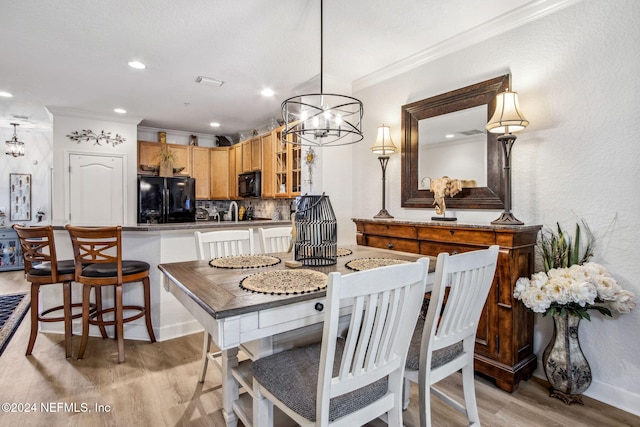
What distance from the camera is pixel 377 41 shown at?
9.14 feet

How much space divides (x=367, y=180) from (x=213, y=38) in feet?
6.46

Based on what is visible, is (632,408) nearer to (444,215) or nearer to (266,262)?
(444,215)

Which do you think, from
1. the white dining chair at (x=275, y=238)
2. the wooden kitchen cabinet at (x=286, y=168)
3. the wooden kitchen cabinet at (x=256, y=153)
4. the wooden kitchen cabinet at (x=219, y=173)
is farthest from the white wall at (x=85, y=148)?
the white dining chair at (x=275, y=238)

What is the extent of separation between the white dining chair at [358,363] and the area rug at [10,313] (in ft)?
9.37

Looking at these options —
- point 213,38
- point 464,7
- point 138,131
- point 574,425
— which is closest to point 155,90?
point 213,38

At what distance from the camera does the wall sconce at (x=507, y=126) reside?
87.4 inches

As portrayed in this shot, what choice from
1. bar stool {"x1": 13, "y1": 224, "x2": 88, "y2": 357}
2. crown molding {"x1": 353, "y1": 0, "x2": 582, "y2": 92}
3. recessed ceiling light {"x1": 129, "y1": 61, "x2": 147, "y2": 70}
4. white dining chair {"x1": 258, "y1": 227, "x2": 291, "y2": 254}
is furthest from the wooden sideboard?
recessed ceiling light {"x1": 129, "y1": 61, "x2": 147, "y2": 70}

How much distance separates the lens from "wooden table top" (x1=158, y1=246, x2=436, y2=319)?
1218 mm

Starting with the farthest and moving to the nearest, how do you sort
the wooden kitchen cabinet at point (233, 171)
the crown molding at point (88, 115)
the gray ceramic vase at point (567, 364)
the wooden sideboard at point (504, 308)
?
1. the wooden kitchen cabinet at point (233, 171)
2. the crown molding at point (88, 115)
3. the wooden sideboard at point (504, 308)
4. the gray ceramic vase at point (567, 364)

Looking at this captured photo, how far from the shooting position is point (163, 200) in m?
5.01

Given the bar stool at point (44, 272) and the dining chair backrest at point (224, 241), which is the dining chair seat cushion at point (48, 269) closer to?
the bar stool at point (44, 272)

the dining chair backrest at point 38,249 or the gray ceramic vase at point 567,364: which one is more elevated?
the dining chair backrest at point 38,249

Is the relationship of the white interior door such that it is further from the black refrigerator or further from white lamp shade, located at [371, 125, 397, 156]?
white lamp shade, located at [371, 125, 397, 156]

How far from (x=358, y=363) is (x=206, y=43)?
8.77ft
